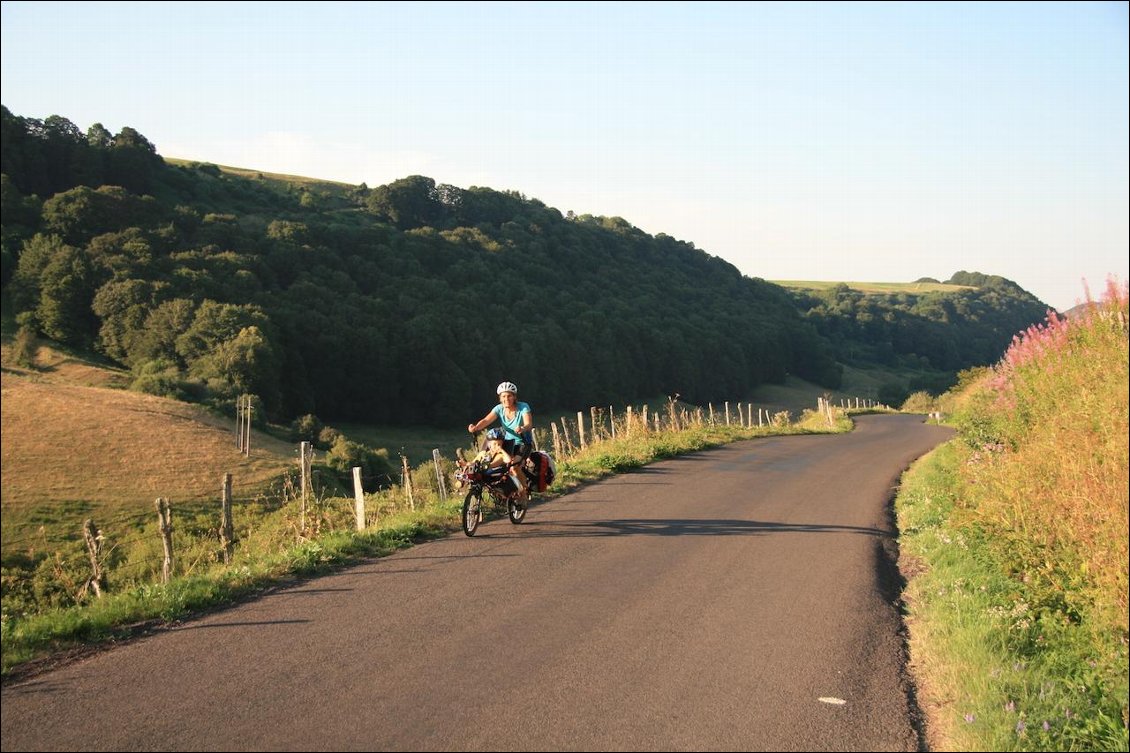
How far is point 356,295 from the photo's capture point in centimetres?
7531

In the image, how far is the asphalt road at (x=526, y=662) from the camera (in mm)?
4977

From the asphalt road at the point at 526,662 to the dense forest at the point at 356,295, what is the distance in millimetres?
43394

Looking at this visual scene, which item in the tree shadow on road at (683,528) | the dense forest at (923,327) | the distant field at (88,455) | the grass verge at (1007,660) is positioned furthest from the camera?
the dense forest at (923,327)

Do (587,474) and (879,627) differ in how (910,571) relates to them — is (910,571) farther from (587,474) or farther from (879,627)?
(587,474)

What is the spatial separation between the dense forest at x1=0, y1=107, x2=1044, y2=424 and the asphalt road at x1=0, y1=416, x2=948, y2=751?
43394 mm

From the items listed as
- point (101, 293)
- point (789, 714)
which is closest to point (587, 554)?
point (789, 714)

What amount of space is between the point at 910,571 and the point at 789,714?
5.62 meters

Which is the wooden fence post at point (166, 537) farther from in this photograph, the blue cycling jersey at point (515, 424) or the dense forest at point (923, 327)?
the dense forest at point (923, 327)

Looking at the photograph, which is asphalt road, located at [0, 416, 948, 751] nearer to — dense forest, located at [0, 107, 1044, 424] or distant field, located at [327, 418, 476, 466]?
dense forest, located at [0, 107, 1044, 424]

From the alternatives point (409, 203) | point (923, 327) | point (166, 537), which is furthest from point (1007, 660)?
point (923, 327)

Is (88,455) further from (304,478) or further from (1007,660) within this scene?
(1007,660)

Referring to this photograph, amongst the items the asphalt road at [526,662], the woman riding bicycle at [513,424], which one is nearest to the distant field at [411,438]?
the woman riding bicycle at [513,424]

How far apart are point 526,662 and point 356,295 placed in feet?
235

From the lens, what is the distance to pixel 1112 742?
217 inches
